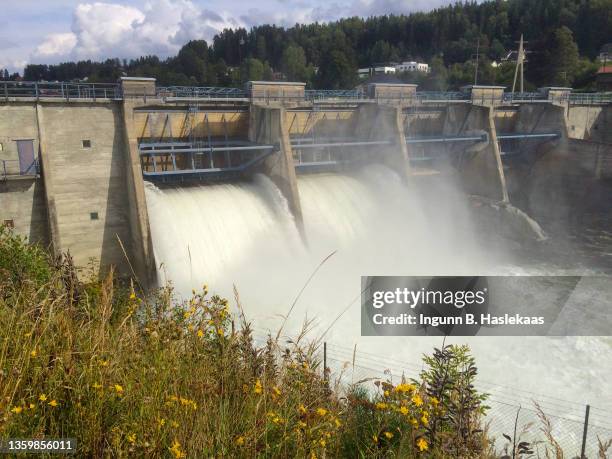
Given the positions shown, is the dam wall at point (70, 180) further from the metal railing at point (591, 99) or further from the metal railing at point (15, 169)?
the metal railing at point (591, 99)

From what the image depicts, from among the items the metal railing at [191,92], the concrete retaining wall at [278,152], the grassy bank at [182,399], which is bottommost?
the grassy bank at [182,399]

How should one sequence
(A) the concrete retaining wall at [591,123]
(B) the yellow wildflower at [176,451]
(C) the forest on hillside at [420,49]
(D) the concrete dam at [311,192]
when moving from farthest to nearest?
(C) the forest on hillside at [420,49] < (A) the concrete retaining wall at [591,123] < (D) the concrete dam at [311,192] < (B) the yellow wildflower at [176,451]

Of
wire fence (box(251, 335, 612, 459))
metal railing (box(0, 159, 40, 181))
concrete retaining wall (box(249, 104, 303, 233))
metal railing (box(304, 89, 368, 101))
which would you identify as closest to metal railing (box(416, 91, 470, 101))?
metal railing (box(304, 89, 368, 101))

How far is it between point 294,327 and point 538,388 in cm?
630

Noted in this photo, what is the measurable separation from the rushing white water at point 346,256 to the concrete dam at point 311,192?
6 centimetres

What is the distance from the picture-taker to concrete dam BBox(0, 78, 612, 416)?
1505 centimetres

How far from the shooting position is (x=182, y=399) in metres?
2.85

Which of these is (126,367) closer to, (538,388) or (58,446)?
(58,446)

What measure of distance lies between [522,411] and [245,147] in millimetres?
13046

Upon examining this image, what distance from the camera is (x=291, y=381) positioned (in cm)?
361

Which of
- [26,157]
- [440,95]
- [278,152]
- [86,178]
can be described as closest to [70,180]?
[86,178]

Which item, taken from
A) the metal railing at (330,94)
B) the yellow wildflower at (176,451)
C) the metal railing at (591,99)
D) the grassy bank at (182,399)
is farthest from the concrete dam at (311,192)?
the yellow wildflower at (176,451)

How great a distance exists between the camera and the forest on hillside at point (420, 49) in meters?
56.3

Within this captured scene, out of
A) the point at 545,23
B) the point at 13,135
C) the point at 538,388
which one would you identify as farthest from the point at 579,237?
the point at 545,23
